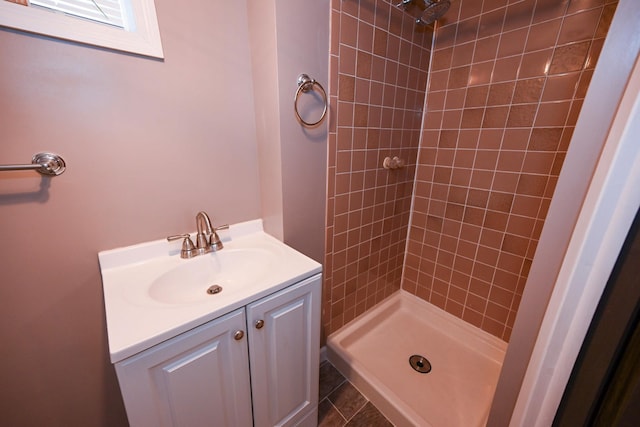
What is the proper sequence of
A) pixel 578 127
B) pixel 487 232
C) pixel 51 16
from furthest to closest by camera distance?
pixel 487 232
pixel 51 16
pixel 578 127

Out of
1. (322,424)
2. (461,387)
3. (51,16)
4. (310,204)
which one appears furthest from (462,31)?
(322,424)

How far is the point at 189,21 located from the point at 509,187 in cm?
168

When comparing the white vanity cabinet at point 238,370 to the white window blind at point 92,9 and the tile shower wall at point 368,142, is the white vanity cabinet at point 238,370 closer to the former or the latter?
the tile shower wall at point 368,142

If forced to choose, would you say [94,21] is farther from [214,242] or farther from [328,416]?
[328,416]

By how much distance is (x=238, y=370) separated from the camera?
2.39 feet

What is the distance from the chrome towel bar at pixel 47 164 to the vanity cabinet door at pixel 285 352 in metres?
0.72

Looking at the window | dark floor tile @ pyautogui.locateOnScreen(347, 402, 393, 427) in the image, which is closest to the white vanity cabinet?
dark floor tile @ pyautogui.locateOnScreen(347, 402, 393, 427)

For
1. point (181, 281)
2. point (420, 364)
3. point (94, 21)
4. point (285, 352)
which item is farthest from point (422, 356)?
point (94, 21)

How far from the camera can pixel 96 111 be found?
73 centimetres

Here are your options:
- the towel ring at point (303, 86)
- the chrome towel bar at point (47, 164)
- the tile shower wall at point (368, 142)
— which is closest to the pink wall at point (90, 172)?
the chrome towel bar at point (47, 164)

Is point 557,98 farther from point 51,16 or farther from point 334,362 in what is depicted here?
point 51,16

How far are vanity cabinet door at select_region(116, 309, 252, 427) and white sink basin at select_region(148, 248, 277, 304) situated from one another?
0.18 metres

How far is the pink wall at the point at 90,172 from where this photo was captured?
0.67 metres

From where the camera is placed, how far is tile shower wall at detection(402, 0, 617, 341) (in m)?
1.05
